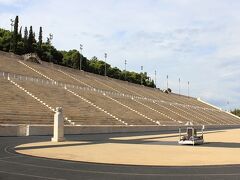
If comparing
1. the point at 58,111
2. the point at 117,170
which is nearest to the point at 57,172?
the point at 117,170

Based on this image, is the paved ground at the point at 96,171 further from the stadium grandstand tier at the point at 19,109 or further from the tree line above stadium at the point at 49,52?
the tree line above stadium at the point at 49,52

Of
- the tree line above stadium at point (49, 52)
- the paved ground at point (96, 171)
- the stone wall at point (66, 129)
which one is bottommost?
the stone wall at point (66, 129)

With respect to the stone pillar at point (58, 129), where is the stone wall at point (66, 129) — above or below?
below

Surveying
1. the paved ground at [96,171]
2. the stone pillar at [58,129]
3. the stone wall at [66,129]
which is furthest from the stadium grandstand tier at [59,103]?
the paved ground at [96,171]

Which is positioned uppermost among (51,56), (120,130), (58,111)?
(51,56)

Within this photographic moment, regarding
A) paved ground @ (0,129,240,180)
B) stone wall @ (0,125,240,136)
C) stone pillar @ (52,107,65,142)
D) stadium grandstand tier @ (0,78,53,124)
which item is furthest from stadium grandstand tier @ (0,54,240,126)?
paved ground @ (0,129,240,180)

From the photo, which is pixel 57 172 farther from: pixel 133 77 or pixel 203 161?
pixel 133 77

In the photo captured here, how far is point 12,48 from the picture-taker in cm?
9794

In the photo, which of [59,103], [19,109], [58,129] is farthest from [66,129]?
[59,103]

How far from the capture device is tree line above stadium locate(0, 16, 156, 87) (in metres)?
101

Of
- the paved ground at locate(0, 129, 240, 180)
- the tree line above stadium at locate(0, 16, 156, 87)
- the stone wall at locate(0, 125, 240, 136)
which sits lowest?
the stone wall at locate(0, 125, 240, 136)

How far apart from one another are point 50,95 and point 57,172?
1587 inches

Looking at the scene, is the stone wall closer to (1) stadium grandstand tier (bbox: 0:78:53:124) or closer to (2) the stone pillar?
(1) stadium grandstand tier (bbox: 0:78:53:124)

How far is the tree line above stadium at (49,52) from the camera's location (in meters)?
101
